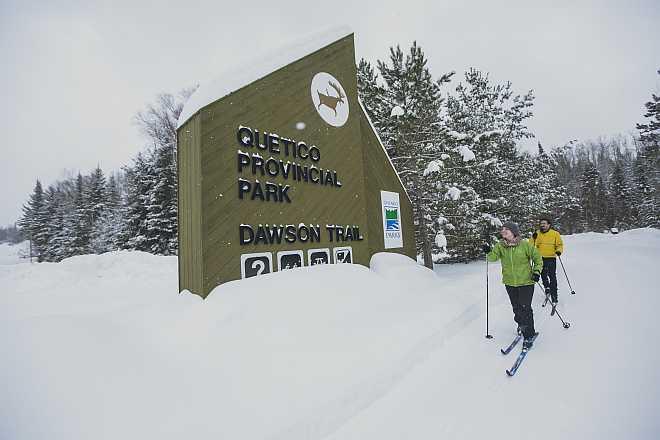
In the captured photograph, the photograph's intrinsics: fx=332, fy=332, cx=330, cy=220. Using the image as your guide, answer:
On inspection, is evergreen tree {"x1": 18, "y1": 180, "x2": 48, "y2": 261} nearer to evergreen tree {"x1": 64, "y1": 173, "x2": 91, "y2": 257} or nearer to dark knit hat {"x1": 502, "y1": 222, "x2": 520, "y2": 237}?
evergreen tree {"x1": 64, "y1": 173, "x2": 91, "y2": 257}

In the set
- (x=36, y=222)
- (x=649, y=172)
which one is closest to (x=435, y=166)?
(x=649, y=172)

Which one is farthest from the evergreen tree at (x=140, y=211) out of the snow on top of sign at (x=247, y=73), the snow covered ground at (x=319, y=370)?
the snow covered ground at (x=319, y=370)

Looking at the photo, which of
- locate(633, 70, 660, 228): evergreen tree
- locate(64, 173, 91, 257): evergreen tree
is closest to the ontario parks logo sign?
locate(633, 70, 660, 228): evergreen tree

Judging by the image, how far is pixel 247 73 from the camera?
20.3 ft

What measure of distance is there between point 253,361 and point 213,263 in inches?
78.3

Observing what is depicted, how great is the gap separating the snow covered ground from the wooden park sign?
0.61 m

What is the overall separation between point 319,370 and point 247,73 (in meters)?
5.25

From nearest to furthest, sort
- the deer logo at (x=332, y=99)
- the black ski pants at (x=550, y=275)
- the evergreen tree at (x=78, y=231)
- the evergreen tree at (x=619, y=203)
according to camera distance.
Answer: the black ski pants at (x=550, y=275)
the deer logo at (x=332, y=99)
the evergreen tree at (x=78, y=231)
the evergreen tree at (x=619, y=203)

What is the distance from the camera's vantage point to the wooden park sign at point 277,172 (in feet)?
18.2

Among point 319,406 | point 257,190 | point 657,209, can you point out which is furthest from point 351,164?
point 657,209

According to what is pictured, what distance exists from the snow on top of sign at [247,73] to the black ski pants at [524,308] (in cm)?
584

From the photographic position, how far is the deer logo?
7824mm

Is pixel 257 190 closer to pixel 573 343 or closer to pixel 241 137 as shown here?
pixel 241 137

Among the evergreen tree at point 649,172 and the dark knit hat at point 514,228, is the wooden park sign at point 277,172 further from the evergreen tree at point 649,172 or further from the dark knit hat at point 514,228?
the evergreen tree at point 649,172
